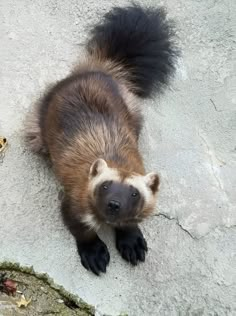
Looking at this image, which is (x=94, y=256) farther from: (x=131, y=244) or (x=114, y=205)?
(x=114, y=205)

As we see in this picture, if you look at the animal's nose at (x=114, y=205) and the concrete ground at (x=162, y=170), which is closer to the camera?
the animal's nose at (x=114, y=205)

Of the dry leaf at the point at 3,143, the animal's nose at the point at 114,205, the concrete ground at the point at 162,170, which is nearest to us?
the animal's nose at the point at 114,205

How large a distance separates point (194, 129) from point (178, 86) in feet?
1.07

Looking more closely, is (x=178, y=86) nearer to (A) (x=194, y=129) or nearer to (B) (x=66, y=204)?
(A) (x=194, y=129)

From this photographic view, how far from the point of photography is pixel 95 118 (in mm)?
3389

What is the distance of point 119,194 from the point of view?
2.94 meters

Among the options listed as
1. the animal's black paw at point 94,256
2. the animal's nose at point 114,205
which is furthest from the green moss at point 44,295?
the animal's nose at point 114,205

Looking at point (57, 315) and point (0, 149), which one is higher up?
point (0, 149)

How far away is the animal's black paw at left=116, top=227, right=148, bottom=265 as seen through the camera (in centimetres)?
330

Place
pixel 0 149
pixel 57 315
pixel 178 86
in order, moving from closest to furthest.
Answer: pixel 57 315
pixel 0 149
pixel 178 86

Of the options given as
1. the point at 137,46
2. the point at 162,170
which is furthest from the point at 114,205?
the point at 137,46

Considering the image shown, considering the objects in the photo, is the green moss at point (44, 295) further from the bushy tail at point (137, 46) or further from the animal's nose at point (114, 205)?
the bushy tail at point (137, 46)

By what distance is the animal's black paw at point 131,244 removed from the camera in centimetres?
330

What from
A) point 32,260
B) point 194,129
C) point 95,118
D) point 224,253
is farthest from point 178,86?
→ point 32,260
